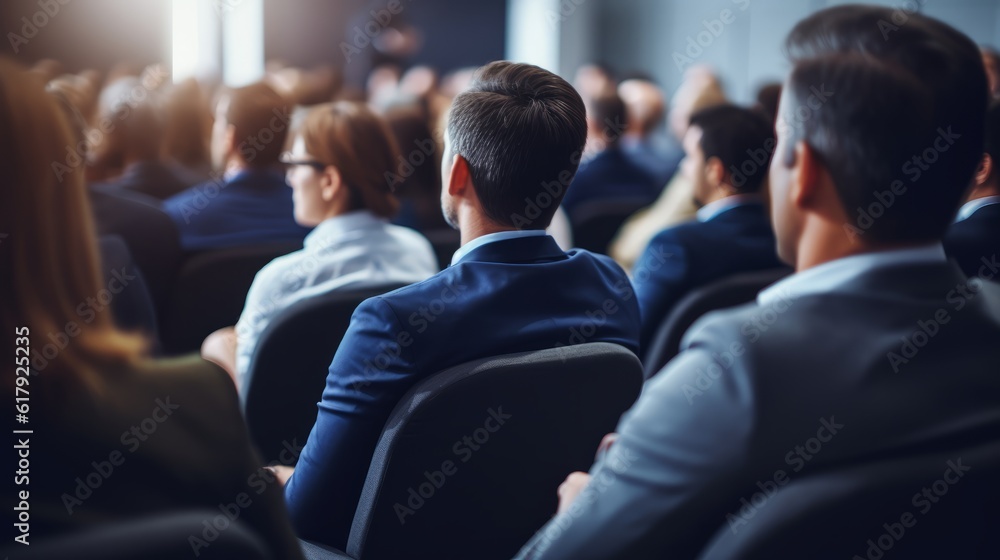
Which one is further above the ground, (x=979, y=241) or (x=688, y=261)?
(x=979, y=241)

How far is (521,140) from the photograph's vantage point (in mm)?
1809

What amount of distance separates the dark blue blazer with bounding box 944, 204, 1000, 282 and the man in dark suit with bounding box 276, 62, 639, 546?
1176 mm

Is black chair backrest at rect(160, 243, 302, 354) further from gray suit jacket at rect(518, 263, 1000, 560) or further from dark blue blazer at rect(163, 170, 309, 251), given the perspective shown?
gray suit jacket at rect(518, 263, 1000, 560)

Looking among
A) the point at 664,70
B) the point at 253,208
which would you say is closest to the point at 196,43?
the point at 664,70

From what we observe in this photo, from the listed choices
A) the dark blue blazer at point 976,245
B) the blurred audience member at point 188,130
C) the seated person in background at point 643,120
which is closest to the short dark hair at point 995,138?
the dark blue blazer at point 976,245

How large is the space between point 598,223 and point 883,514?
12.2 ft

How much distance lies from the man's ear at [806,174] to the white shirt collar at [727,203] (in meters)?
1.93

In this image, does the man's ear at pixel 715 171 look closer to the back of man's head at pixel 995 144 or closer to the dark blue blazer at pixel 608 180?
the back of man's head at pixel 995 144

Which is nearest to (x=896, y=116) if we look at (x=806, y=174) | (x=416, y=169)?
(x=806, y=174)

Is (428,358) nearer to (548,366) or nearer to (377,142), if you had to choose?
(548,366)

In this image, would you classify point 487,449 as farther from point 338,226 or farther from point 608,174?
point 608,174

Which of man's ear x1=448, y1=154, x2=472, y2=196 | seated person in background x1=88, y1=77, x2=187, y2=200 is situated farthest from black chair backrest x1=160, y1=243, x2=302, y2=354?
man's ear x1=448, y1=154, x2=472, y2=196

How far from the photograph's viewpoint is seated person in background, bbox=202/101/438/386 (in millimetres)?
2562

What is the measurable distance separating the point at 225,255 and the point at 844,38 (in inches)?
87.2
